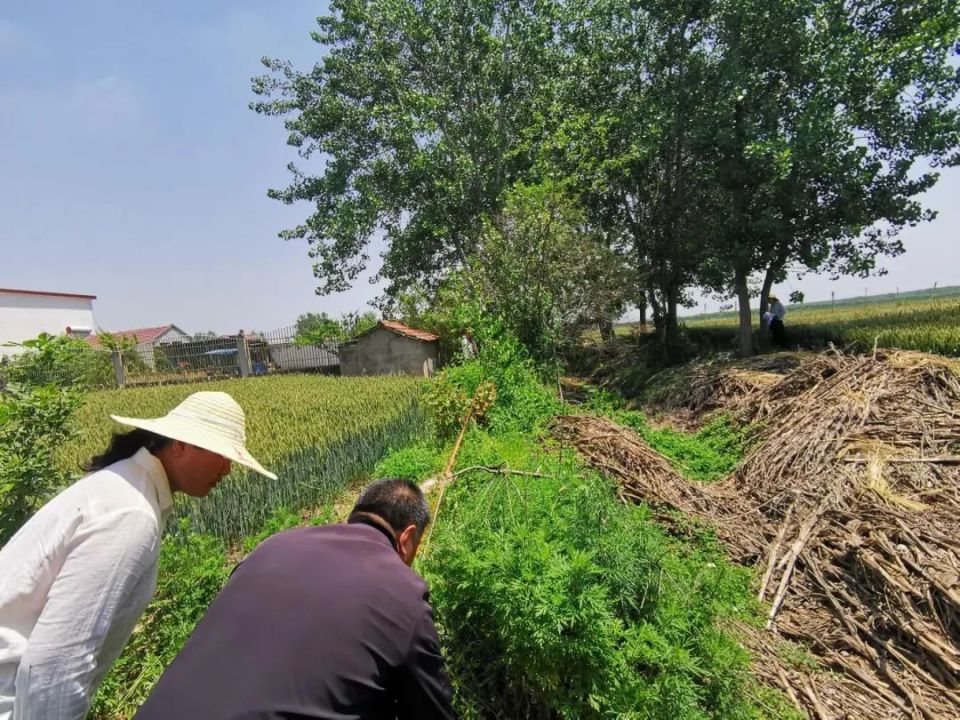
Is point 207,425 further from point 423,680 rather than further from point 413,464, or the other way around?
point 413,464

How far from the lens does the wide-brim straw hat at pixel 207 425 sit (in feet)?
5.95

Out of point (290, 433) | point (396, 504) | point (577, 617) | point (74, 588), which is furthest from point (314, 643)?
point (290, 433)

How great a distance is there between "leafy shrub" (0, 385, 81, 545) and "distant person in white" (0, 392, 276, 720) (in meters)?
1.87

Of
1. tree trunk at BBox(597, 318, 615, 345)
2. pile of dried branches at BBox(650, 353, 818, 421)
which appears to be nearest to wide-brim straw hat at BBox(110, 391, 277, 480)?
pile of dried branches at BBox(650, 353, 818, 421)

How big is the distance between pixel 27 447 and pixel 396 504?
8.63ft

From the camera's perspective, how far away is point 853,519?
4176 millimetres

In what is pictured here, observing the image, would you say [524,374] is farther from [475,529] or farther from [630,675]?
[630,675]

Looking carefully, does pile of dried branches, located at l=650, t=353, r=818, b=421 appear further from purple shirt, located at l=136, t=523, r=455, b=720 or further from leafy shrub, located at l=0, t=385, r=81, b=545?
leafy shrub, located at l=0, t=385, r=81, b=545

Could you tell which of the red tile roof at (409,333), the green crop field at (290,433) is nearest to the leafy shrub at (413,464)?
the green crop field at (290,433)

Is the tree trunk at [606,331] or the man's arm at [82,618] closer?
the man's arm at [82,618]

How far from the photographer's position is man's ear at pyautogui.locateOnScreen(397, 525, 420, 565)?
Answer: 1830 millimetres

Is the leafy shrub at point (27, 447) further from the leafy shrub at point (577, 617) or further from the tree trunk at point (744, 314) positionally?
the tree trunk at point (744, 314)

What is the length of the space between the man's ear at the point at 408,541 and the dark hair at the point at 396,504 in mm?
11

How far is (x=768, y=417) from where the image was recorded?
6805 millimetres
